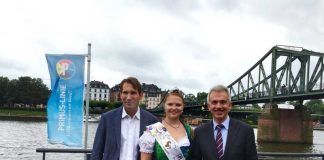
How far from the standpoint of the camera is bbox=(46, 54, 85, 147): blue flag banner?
25.0 ft

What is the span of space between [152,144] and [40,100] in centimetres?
12690

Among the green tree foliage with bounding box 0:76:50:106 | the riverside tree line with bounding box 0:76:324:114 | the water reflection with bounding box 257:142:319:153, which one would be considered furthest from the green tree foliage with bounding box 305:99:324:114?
the water reflection with bounding box 257:142:319:153

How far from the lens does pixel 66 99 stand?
7.69 meters

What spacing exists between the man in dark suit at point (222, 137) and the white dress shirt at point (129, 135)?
22.2 inches

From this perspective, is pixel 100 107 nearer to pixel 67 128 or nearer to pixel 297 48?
pixel 297 48

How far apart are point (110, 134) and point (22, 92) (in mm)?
125093

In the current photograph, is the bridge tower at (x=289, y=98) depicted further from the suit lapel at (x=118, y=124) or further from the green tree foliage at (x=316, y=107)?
the green tree foliage at (x=316, y=107)

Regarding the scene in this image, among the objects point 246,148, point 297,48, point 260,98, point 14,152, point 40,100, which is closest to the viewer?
point 246,148

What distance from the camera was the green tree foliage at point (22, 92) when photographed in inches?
4929

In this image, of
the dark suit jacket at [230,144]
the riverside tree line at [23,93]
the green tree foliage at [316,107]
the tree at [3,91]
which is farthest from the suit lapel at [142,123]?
the green tree foliage at [316,107]

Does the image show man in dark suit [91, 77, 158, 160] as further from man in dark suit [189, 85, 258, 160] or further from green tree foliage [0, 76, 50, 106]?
green tree foliage [0, 76, 50, 106]

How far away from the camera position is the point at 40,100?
12712 cm

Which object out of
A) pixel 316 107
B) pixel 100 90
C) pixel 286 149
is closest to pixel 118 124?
pixel 286 149

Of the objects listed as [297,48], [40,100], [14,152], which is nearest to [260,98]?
[297,48]
